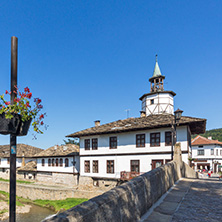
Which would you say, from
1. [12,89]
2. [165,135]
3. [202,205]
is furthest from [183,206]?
[165,135]

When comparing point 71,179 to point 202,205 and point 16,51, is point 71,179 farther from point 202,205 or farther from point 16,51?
point 16,51

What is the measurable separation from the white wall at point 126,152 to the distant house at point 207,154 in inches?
1080

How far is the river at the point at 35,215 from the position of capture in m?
21.4

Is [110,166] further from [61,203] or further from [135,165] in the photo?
[61,203]

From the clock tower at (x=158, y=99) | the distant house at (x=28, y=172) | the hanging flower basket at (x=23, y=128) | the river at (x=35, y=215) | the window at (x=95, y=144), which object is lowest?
the river at (x=35, y=215)

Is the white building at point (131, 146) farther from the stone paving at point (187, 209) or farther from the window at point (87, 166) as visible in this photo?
the stone paving at point (187, 209)

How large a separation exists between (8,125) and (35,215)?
989 inches

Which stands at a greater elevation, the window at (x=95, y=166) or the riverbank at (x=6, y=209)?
the window at (x=95, y=166)

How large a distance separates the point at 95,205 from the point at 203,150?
48.1 meters

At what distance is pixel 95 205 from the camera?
2354 millimetres

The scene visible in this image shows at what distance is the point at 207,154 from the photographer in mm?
43312

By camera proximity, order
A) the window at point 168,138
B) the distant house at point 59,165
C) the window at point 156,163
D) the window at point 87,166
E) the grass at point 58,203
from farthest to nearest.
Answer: the distant house at point 59,165, the window at point 87,166, the grass at point 58,203, the window at point 156,163, the window at point 168,138

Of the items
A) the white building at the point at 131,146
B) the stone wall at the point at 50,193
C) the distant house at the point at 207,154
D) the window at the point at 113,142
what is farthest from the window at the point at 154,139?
the distant house at the point at 207,154

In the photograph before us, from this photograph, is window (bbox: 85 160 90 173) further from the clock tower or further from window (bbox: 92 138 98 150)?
the clock tower
